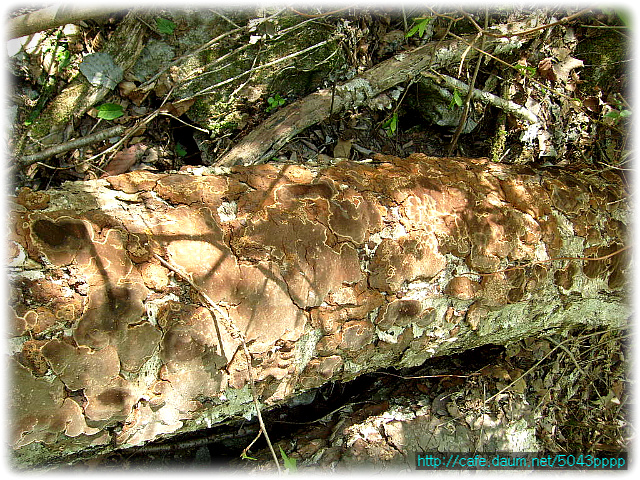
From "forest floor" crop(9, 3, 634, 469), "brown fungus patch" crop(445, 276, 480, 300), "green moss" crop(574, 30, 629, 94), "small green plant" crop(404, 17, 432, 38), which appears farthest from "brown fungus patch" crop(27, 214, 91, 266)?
"green moss" crop(574, 30, 629, 94)

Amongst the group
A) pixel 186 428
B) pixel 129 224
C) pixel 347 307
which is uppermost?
pixel 129 224

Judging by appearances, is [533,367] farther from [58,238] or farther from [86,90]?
[86,90]

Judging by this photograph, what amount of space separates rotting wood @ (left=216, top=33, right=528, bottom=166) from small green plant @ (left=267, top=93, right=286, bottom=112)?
10 cm

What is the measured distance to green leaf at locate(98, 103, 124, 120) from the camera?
244cm

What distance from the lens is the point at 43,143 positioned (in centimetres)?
239

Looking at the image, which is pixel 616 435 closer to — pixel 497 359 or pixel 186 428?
pixel 497 359

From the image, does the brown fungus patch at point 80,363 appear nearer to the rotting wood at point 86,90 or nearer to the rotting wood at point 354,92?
the rotting wood at point 354,92

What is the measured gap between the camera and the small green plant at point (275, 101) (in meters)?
2.63

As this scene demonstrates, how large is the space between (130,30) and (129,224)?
1715 mm

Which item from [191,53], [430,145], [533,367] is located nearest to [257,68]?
[191,53]

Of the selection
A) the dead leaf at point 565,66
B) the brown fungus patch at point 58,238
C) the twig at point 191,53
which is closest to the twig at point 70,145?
the twig at point 191,53

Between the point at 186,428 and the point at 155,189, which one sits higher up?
the point at 155,189

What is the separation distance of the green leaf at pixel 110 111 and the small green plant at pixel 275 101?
0.80 metres

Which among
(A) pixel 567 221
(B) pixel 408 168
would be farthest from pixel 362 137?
(A) pixel 567 221
